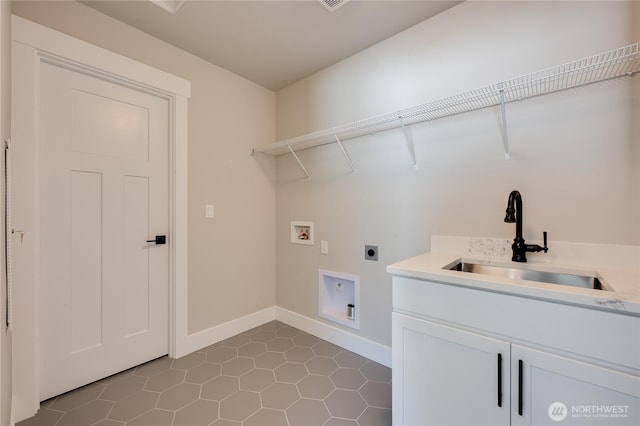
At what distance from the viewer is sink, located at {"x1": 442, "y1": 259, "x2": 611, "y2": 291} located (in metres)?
1.21

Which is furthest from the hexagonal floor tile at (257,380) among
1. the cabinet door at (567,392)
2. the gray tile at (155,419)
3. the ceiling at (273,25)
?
the ceiling at (273,25)

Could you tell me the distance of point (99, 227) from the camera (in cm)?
182

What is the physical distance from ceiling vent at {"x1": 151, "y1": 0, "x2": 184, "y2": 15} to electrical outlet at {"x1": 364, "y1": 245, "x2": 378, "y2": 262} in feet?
6.93

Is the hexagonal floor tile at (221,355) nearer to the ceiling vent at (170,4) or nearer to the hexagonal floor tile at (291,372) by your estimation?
the hexagonal floor tile at (291,372)

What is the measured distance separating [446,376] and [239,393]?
1.26 meters

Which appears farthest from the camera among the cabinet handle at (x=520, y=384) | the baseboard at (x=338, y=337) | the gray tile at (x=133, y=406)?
the baseboard at (x=338, y=337)

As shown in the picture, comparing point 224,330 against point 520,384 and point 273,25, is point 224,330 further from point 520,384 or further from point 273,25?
point 273,25

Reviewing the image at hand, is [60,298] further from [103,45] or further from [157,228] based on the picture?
[103,45]

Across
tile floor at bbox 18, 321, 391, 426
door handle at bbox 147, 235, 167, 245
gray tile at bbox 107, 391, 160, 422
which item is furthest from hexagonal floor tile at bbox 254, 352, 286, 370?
door handle at bbox 147, 235, 167, 245

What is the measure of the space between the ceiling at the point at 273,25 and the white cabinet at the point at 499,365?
176cm

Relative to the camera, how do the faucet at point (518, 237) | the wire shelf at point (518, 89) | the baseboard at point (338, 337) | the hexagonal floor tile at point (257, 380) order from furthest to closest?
the baseboard at point (338, 337), the hexagonal floor tile at point (257, 380), the faucet at point (518, 237), the wire shelf at point (518, 89)

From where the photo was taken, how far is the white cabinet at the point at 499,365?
0.86 meters

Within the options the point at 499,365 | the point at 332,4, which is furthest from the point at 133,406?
the point at 332,4

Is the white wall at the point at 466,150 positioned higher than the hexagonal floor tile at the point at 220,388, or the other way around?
the white wall at the point at 466,150
